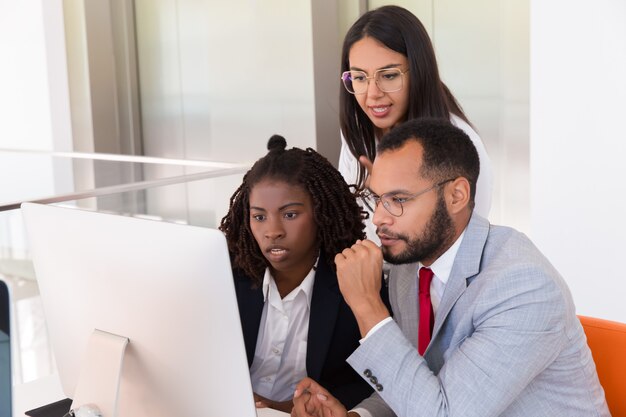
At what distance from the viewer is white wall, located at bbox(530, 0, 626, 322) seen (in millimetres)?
3023

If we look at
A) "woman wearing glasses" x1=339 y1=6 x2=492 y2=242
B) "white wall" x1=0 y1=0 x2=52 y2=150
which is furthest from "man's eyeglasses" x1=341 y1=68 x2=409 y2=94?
"white wall" x1=0 y1=0 x2=52 y2=150

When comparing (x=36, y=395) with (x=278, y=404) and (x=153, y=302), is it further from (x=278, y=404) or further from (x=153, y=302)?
(x=153, y=302)

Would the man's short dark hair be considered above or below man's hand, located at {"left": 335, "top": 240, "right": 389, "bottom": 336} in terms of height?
above

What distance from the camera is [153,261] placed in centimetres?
123

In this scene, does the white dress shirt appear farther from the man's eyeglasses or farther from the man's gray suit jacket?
the man's eyeglasses

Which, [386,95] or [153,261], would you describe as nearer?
[153,261]

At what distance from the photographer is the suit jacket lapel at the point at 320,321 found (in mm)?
1698

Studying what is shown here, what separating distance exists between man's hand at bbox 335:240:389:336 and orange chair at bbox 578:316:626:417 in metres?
0.43

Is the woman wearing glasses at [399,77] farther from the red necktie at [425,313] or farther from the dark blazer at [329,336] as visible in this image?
the red necktie at [425,313]

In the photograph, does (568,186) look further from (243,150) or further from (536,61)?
(243,150)

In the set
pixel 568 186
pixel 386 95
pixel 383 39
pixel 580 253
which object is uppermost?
pixel 383 39

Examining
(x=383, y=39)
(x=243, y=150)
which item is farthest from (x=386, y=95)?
(x=243, y=150)

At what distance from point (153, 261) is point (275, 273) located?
0.59m

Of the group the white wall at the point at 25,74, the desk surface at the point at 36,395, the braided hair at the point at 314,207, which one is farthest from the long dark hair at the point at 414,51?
the white wall at the point at 25,74
